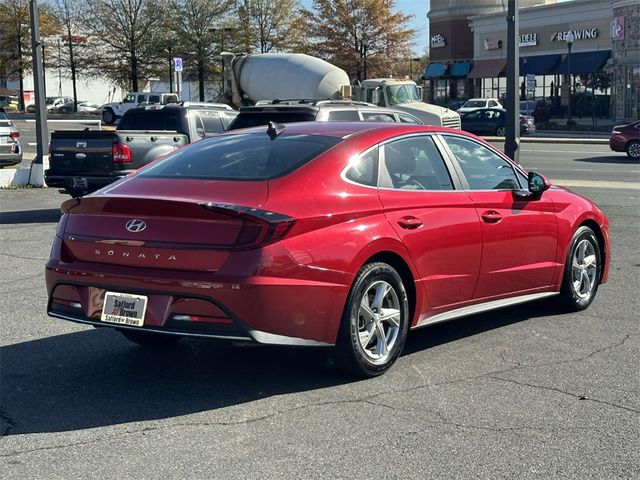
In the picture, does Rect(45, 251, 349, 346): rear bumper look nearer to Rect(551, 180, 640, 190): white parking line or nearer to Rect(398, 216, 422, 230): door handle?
Rect(398, 216, 422, 230): door handle

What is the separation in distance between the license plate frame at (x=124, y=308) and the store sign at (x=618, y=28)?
4972cm

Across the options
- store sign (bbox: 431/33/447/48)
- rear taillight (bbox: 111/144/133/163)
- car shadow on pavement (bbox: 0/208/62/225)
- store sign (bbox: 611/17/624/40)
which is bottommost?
car shadow on pavement (bbox: 0/208/62/225)

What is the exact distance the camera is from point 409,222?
→ 587 centimetres

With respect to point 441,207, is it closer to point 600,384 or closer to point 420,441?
point 600,384

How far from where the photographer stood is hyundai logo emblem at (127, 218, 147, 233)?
522 cm

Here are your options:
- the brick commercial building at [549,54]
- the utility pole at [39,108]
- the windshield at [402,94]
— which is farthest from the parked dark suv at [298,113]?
the brick commercial building at [549,54]

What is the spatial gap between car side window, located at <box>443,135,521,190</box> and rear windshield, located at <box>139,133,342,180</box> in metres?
1.18

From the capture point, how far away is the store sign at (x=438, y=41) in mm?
67562


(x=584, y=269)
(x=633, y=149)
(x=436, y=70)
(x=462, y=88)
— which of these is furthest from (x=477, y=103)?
(x=584, y=269)

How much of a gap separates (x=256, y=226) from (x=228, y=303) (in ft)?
1.50

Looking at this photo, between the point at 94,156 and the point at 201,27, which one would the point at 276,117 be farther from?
the point at 201,27

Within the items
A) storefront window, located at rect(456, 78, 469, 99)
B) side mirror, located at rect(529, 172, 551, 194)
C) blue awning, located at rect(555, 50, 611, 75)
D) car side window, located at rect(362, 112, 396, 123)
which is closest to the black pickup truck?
car side window, located at rect(362, 112, 396, 123)

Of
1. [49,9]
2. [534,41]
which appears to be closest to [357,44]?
[534,41]

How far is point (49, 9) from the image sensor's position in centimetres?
6284
